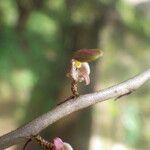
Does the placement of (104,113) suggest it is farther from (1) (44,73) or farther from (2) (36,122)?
(2) (36,122)

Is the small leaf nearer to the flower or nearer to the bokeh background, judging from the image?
the flower

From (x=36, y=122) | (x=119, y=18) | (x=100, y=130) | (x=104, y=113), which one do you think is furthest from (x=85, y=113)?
(x=36, y=122)

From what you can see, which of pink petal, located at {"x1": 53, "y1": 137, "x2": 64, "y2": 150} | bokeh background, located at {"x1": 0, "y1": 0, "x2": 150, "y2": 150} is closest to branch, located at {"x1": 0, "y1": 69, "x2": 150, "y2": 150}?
pink petal, located at {"x1": 53, "y1": 137, "x2": 64, "y2": 150}

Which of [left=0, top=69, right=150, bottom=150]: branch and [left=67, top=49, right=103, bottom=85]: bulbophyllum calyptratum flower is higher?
[left=67, top=49, right=103, bottom=85]: bulbophyllum calyptratum flower

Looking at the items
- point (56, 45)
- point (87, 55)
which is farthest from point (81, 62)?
point (56, 45)

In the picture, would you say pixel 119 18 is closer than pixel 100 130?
Yes

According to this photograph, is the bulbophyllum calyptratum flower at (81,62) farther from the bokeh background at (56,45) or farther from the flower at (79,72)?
the bokeh background at (56,45)

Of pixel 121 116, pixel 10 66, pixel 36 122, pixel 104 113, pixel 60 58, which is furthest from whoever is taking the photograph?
pixel 104 113
